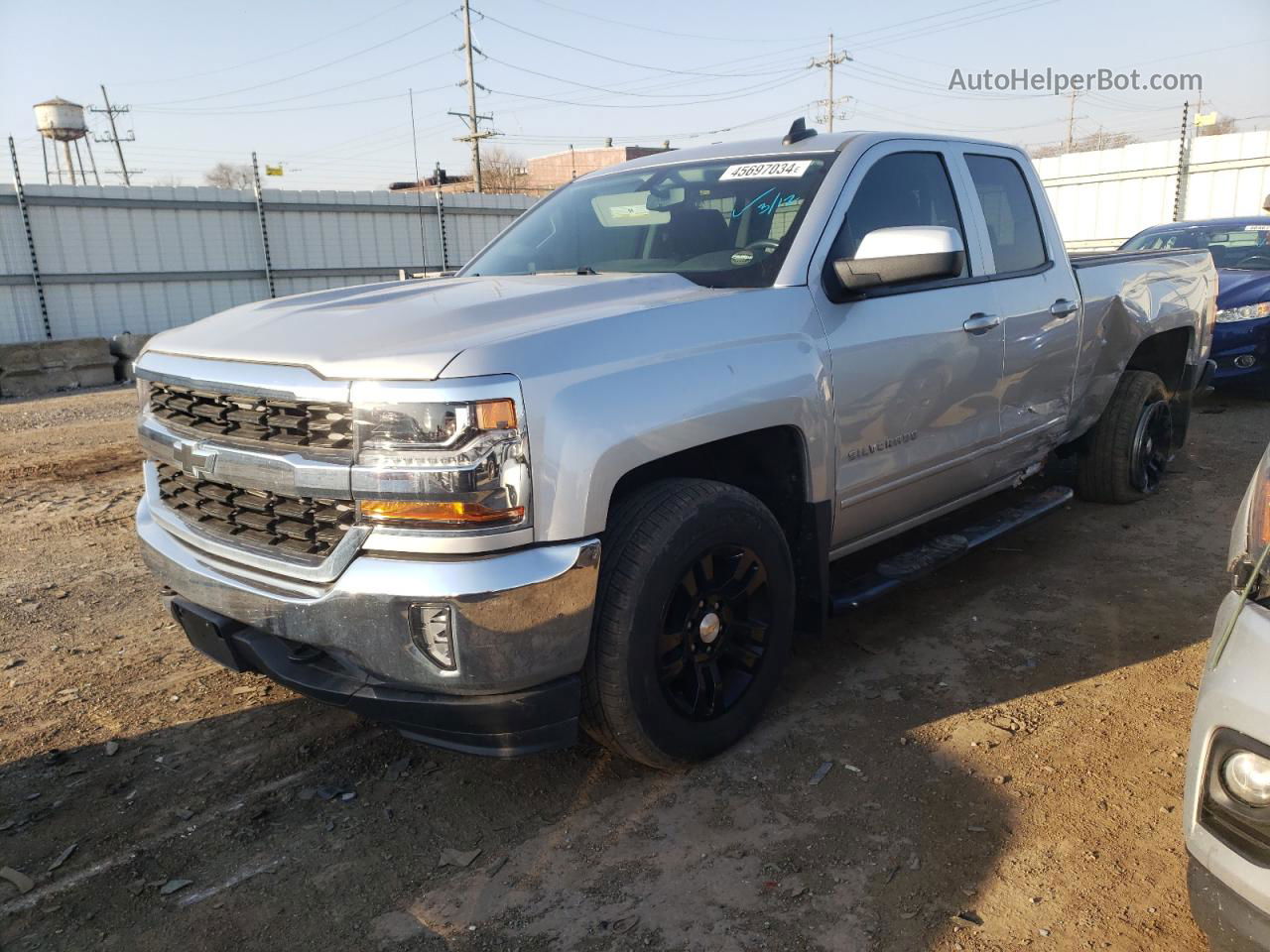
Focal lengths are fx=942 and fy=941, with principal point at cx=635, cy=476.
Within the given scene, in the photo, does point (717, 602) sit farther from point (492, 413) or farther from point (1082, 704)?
point (1082, 704)

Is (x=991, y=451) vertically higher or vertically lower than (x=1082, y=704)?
higher

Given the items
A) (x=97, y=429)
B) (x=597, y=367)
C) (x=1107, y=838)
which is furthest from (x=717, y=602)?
(x=97, y=429)

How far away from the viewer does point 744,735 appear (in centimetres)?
311

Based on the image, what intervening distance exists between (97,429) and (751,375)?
26.4ft

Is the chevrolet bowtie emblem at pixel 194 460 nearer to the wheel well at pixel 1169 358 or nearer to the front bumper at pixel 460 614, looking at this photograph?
the front bumper at pixel 460 614

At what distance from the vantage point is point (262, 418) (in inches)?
99.0

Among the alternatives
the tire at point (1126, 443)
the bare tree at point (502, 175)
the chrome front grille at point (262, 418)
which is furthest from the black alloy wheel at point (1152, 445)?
the bare tree at point (502, 175)

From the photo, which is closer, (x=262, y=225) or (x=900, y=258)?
(x=900, y=258)

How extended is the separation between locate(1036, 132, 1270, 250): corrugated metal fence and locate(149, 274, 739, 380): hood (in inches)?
734

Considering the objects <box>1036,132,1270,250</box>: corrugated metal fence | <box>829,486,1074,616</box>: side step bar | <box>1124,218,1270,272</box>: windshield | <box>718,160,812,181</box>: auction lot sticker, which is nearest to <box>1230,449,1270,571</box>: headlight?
<box>829,486,1074,616</box>: side step bar

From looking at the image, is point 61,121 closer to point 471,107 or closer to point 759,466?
point 471,107

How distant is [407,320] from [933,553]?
7.59ft

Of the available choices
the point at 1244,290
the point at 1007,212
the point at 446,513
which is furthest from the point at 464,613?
the point at 1244,290

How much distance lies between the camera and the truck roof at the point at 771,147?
360 centimetres
